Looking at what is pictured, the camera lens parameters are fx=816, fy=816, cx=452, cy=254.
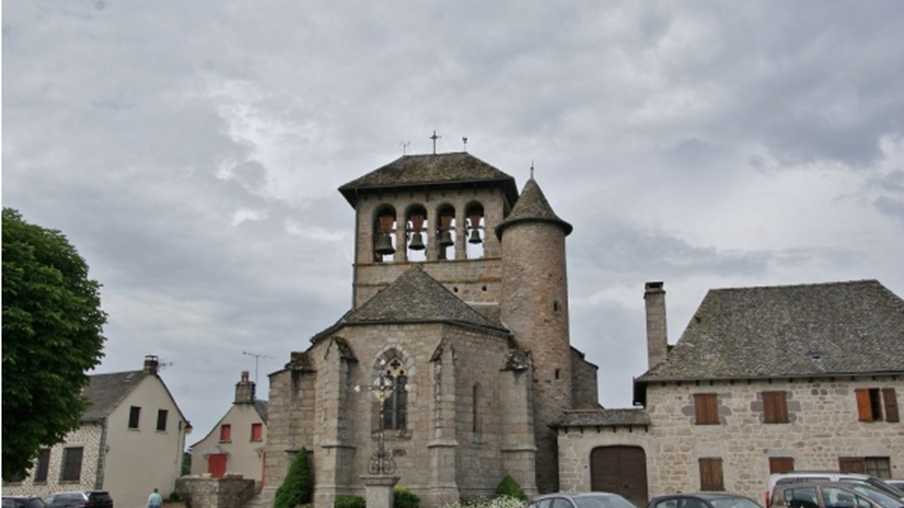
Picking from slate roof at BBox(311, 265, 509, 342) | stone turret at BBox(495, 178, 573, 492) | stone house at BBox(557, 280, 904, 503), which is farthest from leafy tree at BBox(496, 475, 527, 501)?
slate roof at BBox(311, 265, 509, 342)

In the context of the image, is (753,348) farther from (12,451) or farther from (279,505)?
(12,451)

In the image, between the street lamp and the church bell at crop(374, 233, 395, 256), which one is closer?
the street lamp

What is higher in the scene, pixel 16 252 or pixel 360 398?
pixel 16 252

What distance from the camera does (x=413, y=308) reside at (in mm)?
27078

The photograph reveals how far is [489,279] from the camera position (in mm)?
33750

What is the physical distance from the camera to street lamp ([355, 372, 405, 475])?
24.3 meters

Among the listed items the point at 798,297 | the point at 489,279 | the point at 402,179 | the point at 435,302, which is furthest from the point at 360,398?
the point at 798,297

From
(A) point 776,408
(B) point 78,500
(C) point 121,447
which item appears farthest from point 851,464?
(C) point 121,447

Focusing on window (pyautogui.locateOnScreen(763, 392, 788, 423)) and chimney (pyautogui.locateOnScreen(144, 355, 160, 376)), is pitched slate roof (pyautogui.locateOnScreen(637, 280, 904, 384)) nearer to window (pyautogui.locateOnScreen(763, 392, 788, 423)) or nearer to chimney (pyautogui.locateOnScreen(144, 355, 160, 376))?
window (pyautogui.locateOnScreen(763, 392, 788, 423))

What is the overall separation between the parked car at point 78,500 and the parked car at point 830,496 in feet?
79.7

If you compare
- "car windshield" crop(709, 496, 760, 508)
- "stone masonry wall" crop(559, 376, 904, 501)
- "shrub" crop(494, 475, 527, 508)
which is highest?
"stone masonry wall" crop(559, 376, 904, 501)

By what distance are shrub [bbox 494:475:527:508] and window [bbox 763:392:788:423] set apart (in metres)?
8.04

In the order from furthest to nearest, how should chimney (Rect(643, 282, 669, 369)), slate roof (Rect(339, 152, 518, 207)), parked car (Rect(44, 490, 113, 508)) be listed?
slate roof (Rect(339, 152, 518, 207)), chimney (Rect(643, 282, 669, 369)), parked car (Rect(44, 490, 113, 508))

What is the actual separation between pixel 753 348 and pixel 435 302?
10721 millimetres
